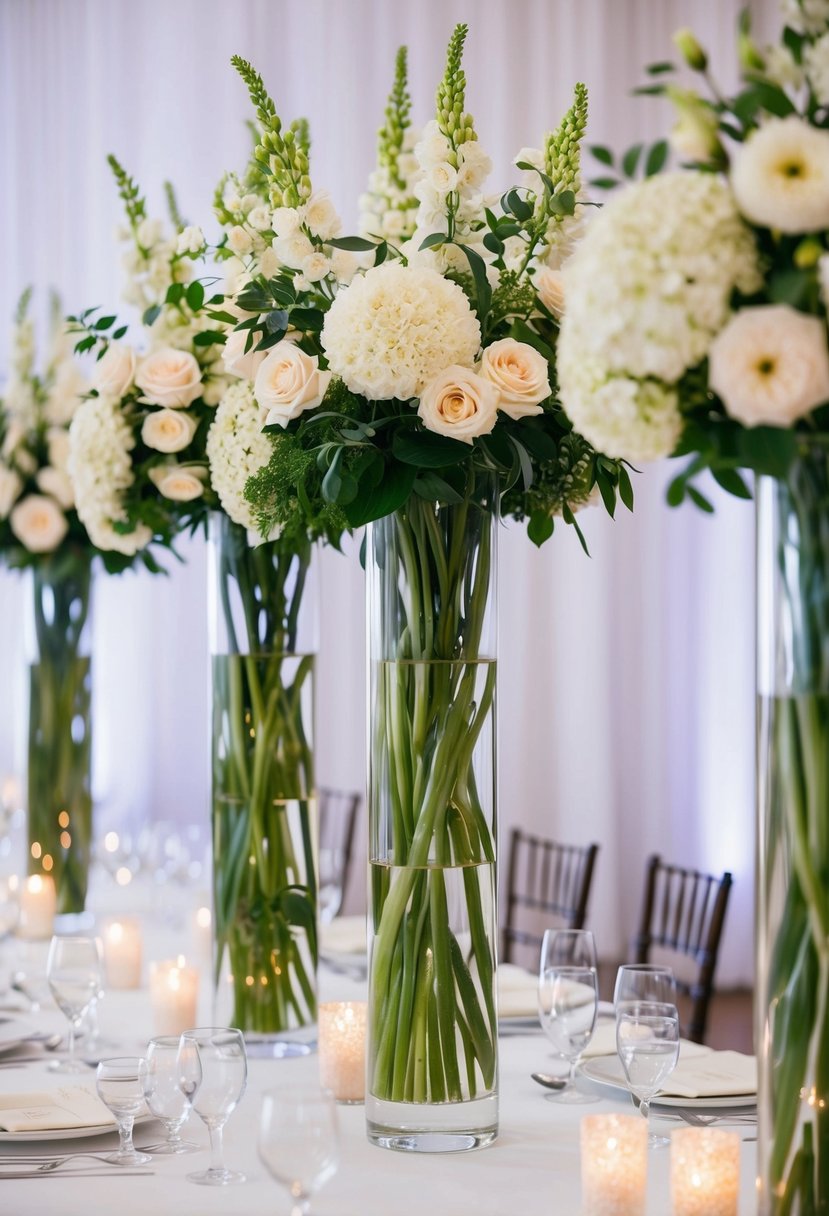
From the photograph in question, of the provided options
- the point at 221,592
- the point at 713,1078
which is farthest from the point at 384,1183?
the point at 221,592

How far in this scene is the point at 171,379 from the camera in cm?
215

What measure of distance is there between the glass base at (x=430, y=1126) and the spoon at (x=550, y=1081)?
287 millimetres

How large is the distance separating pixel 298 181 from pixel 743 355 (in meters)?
0.81

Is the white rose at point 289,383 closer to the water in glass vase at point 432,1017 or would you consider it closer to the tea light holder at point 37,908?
the water in glass vase at point 432,1017

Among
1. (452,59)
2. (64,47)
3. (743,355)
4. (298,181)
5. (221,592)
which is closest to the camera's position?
(743,355)

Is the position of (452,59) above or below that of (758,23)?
below

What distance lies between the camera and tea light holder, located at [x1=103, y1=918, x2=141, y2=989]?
8.11ft

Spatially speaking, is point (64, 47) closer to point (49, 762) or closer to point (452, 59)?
point (49, 762)

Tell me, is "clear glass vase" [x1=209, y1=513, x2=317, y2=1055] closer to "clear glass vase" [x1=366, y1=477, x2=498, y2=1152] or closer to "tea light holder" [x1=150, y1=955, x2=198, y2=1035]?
"tea light holder" [x1=150, y1=955, x2=198, y2=1035]

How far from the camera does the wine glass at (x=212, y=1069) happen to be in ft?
4.81

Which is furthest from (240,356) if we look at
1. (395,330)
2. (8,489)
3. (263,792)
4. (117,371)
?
(8,489)

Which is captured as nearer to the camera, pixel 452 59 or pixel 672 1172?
pixel 672 1172

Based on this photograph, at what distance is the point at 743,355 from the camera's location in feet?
3.65

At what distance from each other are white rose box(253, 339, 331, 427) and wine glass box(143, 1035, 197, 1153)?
70 centimetres
